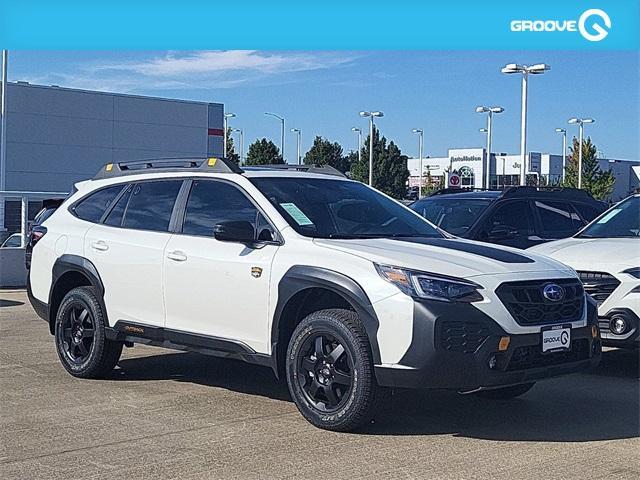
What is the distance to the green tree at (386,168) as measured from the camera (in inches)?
2378

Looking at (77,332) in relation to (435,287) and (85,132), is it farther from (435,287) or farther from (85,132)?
(85,132)

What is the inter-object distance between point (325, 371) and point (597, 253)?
3.27 m

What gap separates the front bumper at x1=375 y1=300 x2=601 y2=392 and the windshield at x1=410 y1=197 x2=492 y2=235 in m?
5.09

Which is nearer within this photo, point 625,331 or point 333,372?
point 333,372

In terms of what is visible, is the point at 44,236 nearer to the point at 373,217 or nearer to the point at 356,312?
the point at 373,217

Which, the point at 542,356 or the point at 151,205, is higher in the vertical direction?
the point at 151,205

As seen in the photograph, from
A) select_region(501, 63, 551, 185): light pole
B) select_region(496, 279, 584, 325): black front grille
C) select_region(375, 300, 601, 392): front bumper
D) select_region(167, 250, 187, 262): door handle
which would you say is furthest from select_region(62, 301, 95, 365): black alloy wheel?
select_region(501, 63, 551, 185): light pole

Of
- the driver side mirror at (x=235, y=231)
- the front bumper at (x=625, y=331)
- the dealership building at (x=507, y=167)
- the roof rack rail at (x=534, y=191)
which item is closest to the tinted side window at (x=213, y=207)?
the driver side mirror at (x=235, y=231)

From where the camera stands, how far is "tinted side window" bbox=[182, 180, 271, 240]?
6871mm

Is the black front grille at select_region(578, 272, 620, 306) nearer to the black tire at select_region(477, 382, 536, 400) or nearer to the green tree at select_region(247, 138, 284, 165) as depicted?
the black tire at select_region(477, 382, 536, 400)

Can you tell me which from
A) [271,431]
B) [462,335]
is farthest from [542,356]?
[271,431]

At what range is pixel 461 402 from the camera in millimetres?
7020

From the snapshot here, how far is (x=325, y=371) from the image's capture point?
6000 mm

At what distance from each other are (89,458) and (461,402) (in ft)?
9.63
